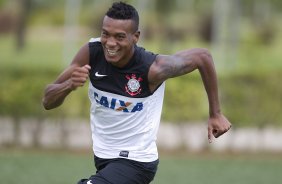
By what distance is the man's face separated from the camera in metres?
6.53

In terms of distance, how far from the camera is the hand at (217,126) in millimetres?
6633

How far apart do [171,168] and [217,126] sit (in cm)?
786

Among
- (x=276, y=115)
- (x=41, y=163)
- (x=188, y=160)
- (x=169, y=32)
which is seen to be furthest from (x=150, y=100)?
(x=169, y=32)

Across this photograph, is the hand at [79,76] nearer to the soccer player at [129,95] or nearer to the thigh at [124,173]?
the soccer player at [129,95]

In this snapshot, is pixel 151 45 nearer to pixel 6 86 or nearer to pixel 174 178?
pixel 6 86

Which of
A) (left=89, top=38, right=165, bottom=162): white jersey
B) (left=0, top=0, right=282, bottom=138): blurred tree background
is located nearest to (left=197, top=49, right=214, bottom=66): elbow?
(left=89, top=38, right=165, bottom=162): white jersey

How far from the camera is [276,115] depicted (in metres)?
17.3

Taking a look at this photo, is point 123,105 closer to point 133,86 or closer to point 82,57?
point 133,86

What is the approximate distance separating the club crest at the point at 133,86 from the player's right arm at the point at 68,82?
40 centimetres

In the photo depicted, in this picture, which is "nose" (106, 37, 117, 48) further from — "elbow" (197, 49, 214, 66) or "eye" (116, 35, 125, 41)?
"elbow" (197, 49, 214, 66)

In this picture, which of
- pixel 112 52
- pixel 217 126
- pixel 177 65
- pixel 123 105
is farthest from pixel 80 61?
pixel 217 126

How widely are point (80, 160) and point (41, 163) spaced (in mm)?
1006

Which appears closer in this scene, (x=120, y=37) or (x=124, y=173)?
(x=120, y=37)

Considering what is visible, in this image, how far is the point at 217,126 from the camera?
6660 mm
